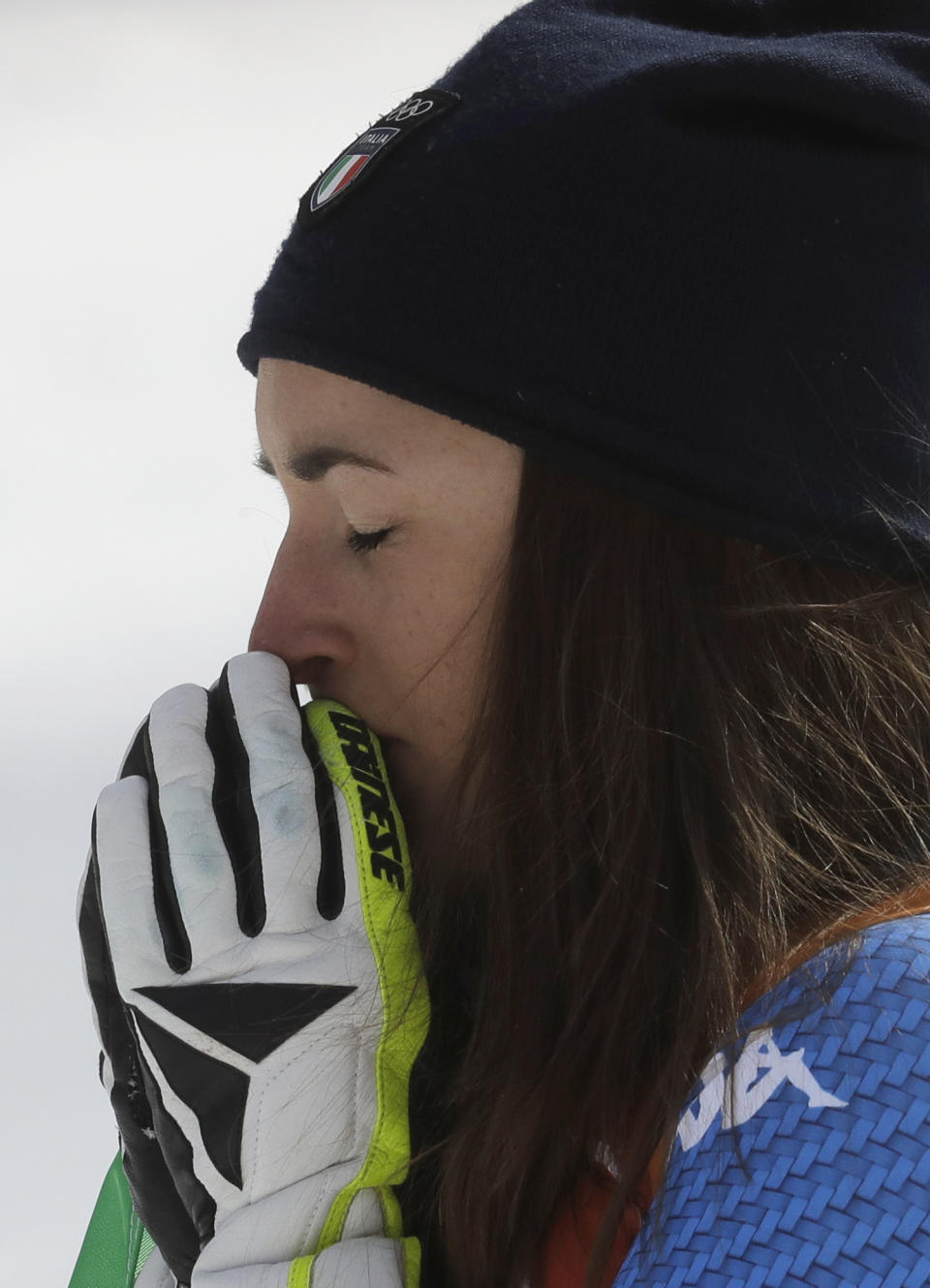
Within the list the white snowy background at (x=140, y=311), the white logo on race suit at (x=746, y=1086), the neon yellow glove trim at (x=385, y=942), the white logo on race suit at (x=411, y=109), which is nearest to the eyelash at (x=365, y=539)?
the neon yellow glove trim at (x=385, y=942)

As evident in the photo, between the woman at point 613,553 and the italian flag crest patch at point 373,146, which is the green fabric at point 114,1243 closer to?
the woman at point 613,553

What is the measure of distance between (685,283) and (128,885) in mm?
452

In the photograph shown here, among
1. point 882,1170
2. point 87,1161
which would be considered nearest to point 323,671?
point 882,1170

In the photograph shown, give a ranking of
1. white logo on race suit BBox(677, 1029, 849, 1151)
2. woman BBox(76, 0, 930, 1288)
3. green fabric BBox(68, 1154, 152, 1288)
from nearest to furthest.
→ white logo on race suit BBox(677, 1029, 849, 1151) → woman BBox(76, 0, 930, 1288) → green fabric BBox(68, 1154, 152, 1288)

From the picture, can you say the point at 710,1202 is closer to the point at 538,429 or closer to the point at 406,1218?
the point at 406,1218

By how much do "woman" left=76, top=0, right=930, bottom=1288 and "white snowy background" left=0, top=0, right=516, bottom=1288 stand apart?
1.37 meters

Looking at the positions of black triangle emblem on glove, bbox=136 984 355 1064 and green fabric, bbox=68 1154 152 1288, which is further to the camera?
green fabric, bbox=68 1154 152 1288

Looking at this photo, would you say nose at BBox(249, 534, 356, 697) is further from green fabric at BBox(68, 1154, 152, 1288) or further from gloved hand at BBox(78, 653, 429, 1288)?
green fabric at BBox(68, 1154, 152, 1288)

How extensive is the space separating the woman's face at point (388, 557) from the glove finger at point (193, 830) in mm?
77

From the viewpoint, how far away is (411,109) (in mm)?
794

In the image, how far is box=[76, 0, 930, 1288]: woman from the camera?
0.72 meters

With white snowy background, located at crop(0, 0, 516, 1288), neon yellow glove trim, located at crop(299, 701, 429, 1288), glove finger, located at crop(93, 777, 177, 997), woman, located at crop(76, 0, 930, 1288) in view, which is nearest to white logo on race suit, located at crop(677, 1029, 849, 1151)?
woman, located at crop(76, 0, 930, 1288)

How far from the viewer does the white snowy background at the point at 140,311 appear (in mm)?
2244

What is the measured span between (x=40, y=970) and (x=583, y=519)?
123cm
